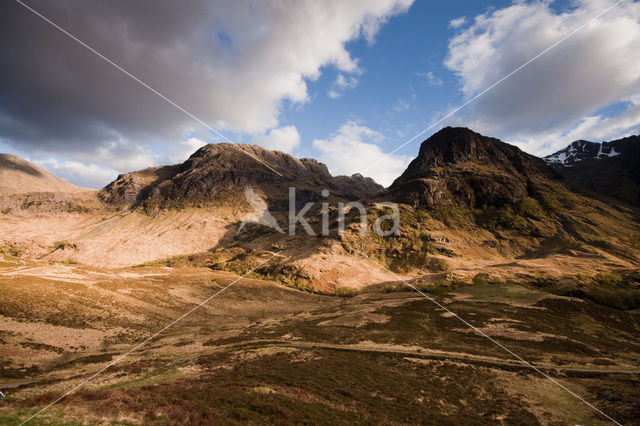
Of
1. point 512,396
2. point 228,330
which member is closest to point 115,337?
point 228,330

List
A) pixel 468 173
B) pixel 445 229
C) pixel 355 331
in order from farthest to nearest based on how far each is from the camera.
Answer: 1. pixel 468 173
2. pixel 445 229
3. pixel 355 331

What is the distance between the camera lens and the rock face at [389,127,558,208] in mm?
141000

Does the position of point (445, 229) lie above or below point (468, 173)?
below

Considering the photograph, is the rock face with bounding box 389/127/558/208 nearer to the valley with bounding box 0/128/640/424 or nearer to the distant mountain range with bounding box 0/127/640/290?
the distant mountain range with bounding box 0/127/640/290

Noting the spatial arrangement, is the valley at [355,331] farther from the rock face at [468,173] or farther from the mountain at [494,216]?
the rock face at [468,173]

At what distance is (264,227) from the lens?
198 metres

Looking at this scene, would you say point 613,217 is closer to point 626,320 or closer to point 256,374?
point 626,320

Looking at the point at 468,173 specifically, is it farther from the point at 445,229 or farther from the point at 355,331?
the point at 355,331

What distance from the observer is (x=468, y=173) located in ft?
507

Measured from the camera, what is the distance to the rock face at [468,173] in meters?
141

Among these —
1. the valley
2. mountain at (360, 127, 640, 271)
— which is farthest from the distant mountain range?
the valley

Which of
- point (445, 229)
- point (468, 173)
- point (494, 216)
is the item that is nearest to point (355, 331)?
point (445, 229)

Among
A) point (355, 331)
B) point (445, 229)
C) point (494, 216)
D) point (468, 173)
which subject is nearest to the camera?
point (355, 331)

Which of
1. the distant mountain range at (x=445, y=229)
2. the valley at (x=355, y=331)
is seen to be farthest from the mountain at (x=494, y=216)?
the valley at (x=355, y=331)
